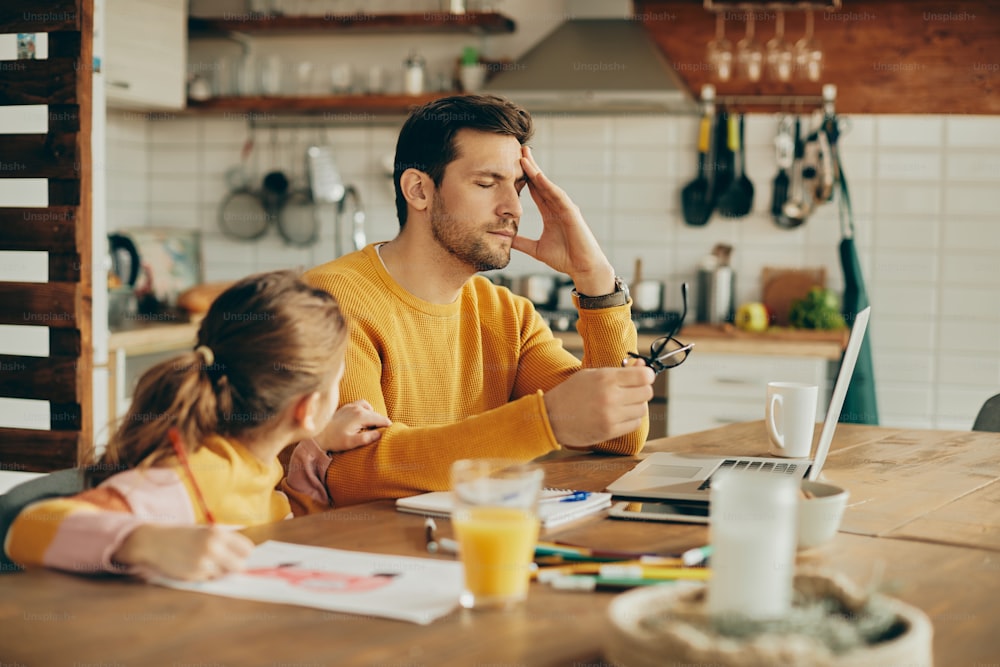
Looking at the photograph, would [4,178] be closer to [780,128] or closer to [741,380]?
[741,380]

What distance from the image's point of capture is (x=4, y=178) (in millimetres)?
2896

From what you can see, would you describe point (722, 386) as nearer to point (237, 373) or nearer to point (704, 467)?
point (704, 467)

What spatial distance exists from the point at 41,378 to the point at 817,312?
7.86ft

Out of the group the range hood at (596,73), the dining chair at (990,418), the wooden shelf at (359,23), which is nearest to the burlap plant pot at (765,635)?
the dining chair at (990,418)

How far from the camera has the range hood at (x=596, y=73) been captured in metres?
3.68

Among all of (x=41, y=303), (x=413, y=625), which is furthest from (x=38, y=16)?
(x=413, y=625)

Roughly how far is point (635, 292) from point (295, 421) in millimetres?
2664

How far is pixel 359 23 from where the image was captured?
13.2 ft

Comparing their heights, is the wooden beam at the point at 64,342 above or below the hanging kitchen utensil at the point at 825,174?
below

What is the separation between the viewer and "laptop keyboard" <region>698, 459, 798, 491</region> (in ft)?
5.16

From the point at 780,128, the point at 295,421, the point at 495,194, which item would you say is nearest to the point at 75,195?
the point at 495,194

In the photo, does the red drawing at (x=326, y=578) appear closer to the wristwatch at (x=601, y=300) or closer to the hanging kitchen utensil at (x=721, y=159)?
the wristwatch at (x=601, y=300)

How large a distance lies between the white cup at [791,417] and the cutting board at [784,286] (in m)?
2.20

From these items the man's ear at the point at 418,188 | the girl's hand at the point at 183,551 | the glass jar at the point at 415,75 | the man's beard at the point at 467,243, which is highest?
the glass jar at the point at 415,75
